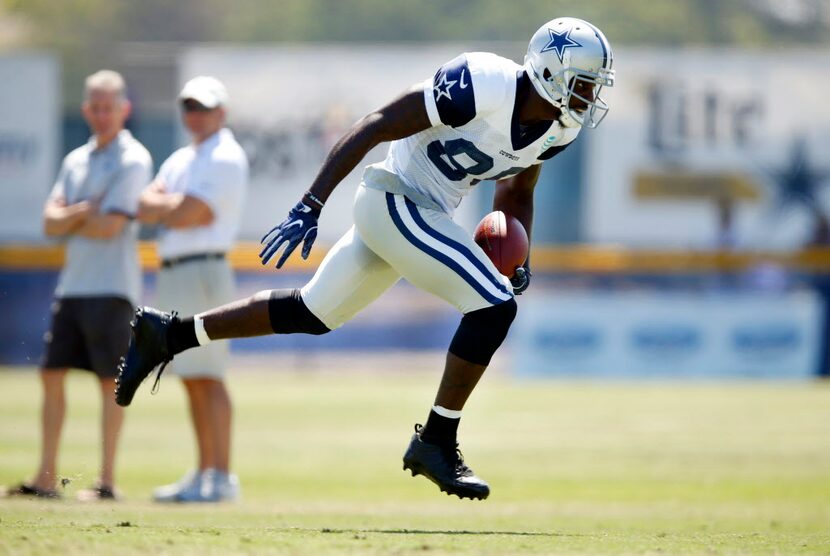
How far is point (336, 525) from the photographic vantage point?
6562 millimetres

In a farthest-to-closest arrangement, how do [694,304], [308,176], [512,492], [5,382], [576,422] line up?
[308,176] → [694,304] → [5,382] → [576,422] → [512,492]

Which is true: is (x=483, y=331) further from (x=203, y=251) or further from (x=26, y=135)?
(x=26, y=135)

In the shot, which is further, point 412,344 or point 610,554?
point 412,344

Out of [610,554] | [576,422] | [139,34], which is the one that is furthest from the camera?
[139,34]

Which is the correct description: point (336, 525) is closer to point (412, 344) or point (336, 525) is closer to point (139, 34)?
point (412, 344)

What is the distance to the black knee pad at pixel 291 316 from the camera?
6.28 metres

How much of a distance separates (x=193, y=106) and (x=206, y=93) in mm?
121

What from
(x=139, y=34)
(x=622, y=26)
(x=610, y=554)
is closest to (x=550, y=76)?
(x=610, y=554)

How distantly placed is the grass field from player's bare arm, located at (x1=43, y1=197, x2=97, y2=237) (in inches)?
65.0

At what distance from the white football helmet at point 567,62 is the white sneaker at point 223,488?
11.8 feet

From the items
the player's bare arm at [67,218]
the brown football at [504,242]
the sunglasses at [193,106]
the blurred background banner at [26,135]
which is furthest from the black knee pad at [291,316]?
the blurred background banner at [26,135]

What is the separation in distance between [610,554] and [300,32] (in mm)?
35925

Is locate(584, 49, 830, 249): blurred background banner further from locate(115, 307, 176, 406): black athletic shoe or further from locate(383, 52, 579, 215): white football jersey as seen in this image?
locate(115, 307, 176, 406): black athletic shoe

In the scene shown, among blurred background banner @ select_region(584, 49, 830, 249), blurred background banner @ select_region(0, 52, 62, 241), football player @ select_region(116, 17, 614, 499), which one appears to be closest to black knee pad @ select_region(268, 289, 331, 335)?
football player @ select_region(116, 17, 614, 499)
